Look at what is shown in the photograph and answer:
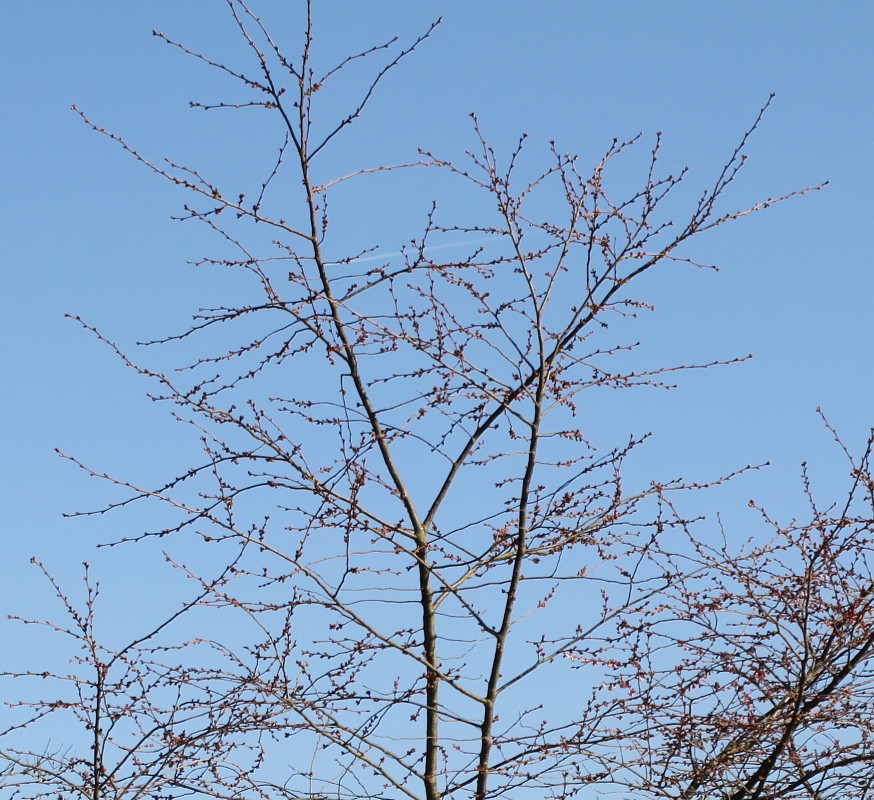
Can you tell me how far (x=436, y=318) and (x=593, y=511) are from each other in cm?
112

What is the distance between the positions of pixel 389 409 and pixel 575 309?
94 centimetres

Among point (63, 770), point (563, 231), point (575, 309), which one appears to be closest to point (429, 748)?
point (63, 770)

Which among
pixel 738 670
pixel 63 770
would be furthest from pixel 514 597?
pixel 63 770

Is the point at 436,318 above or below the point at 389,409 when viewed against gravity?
above

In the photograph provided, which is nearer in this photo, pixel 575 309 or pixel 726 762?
pixel 726 762

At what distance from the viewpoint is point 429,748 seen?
4438mm

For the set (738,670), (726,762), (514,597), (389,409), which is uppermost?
(389,409)

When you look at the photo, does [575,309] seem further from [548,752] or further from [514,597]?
[548,752]

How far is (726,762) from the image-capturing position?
4348mm

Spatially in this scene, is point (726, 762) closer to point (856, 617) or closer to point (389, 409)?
point (856, 617)

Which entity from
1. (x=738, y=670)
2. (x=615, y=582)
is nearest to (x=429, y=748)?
(x=615, y=582)

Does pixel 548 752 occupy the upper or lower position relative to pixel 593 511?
lower

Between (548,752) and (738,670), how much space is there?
2.84 ft

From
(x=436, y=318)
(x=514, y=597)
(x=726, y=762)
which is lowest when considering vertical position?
(x=726, y=762)
